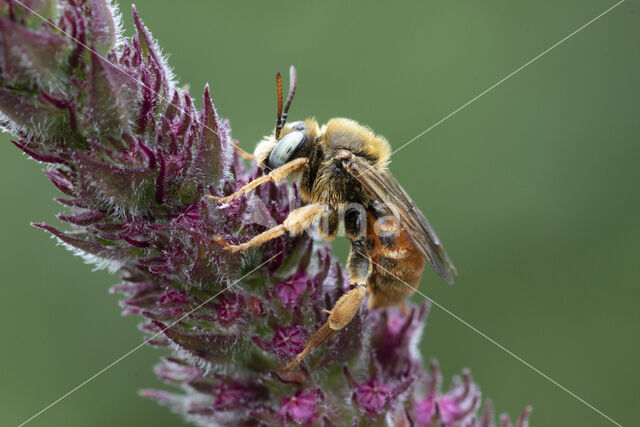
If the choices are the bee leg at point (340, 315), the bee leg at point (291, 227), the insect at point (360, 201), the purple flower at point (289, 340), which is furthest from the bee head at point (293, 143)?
the purple flower at point (289, 340)

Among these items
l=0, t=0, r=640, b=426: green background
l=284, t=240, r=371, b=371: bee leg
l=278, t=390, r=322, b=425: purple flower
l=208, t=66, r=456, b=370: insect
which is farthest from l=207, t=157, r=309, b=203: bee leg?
l=0, t=0, r=640, b=426: green background

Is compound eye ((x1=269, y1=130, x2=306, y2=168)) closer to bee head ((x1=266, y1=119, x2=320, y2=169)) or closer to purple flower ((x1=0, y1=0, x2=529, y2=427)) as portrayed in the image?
bee head ((x1=266, y1=119, x2=320, y2=169))

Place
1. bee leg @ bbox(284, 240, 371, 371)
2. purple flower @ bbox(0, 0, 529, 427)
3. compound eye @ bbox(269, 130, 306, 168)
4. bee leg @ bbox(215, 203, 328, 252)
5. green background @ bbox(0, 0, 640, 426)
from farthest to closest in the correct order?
green background @ bbox(0, 0, 640, 426)
compound eye @ bbox(269, 130, 306, 168)
bee leg @ bbox(284, 240, 371, 371)
bee leg @ bbox(215, 203, 328, 252)
purple flower @ bbox(0, 0, 529, 427)

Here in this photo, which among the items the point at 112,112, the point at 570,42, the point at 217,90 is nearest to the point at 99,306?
the point at 217,90

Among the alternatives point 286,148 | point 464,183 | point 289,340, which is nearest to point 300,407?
point 289,340

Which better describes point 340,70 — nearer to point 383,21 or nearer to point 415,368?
point 383,21

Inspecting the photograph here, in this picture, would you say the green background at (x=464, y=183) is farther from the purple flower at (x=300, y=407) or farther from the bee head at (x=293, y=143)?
the purple flower at (x=300, y=407)

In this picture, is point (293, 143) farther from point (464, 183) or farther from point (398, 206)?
point (464, 183)
